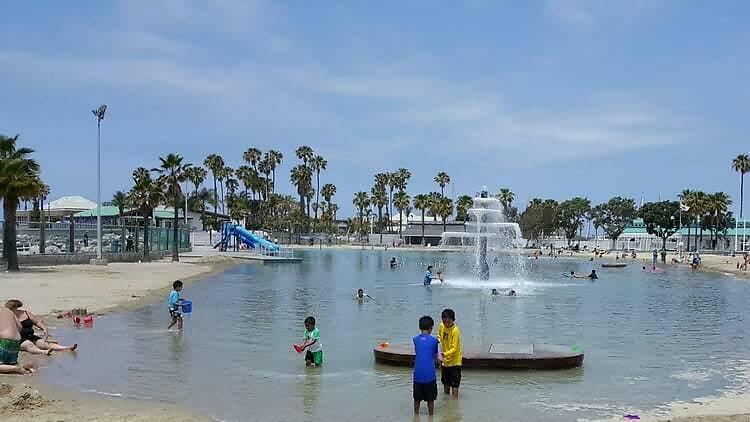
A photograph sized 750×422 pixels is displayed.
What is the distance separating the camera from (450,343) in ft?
41.2

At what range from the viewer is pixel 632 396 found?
14750 millimetres

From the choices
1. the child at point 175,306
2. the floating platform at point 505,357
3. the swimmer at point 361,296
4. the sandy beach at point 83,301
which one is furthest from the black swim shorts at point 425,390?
the swimmer at point 361,296

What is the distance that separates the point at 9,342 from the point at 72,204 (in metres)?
85.3

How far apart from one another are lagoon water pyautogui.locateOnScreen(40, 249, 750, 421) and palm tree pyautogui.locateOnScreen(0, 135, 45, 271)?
12.6 metres

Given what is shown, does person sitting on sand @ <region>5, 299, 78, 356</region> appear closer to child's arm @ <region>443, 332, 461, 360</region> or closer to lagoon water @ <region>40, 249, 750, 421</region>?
lagoon water @ <region>40, 249, 750, 421</region>

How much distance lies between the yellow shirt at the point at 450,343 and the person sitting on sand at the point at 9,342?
8.33 metres

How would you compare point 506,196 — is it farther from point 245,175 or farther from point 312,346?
point 312,346

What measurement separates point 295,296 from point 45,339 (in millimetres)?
20218

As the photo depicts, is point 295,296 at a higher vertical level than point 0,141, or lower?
lower

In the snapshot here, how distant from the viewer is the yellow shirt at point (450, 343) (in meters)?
12.5

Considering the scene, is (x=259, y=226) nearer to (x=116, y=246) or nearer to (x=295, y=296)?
(x=116, y=246)

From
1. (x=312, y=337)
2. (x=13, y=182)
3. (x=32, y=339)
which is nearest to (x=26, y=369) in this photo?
(x=32, y=339)

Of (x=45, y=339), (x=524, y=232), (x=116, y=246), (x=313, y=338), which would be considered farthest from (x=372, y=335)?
(x=524, y=232)

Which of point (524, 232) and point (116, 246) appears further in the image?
point (524, 232)
